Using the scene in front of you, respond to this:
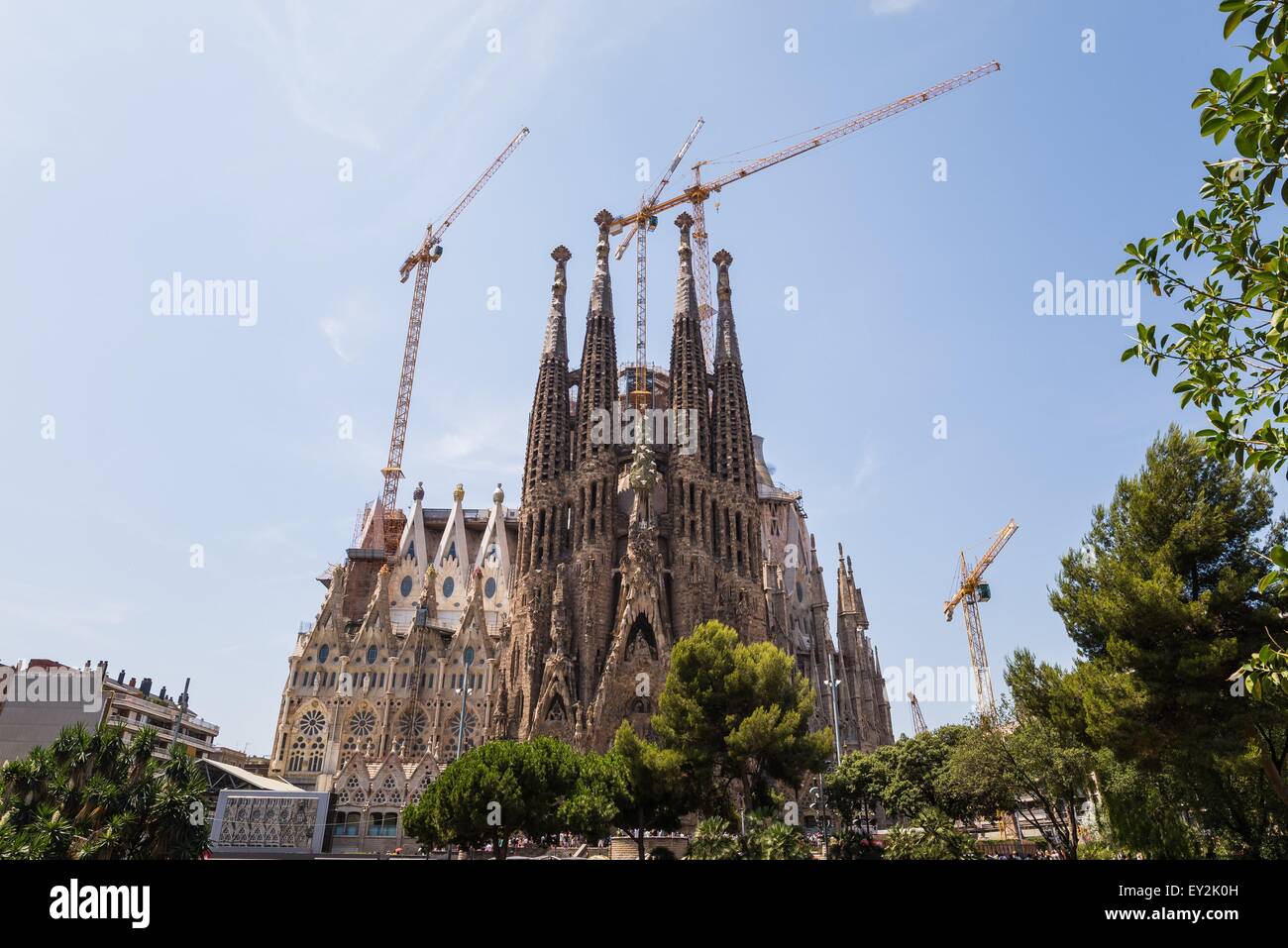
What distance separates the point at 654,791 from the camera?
104ft

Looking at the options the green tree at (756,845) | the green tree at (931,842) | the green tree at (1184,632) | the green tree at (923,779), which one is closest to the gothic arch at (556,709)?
the green tree at (923,779)

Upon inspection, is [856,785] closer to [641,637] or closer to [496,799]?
[641,637]

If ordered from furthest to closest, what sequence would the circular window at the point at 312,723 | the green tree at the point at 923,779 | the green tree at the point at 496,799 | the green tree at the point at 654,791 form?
the circular window at the point at 312,723, the green tree at the point at 923,779, the green tree at the point at 654,791, the green tree at the point at 496,799

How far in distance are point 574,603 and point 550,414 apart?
16143 mm

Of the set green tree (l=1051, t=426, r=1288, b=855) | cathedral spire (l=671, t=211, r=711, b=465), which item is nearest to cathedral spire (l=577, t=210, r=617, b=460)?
cathedral spire (l=671, t=211, r=711, b=465)

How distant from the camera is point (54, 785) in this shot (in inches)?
828

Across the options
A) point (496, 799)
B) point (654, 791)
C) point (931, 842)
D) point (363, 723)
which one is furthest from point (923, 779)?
point (363, 723)

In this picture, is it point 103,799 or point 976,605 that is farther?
point 976,605

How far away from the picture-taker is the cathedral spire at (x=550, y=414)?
200ft

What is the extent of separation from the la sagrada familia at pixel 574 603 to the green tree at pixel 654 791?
16980 millimetres

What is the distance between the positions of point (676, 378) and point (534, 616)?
23072 millimetres

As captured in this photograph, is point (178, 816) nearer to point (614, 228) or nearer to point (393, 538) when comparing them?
point (393, 538)

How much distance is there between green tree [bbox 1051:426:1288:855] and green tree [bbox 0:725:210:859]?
25.5m

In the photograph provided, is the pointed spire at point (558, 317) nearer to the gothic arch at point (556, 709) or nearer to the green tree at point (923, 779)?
the gothic arch at point (556, 709)
